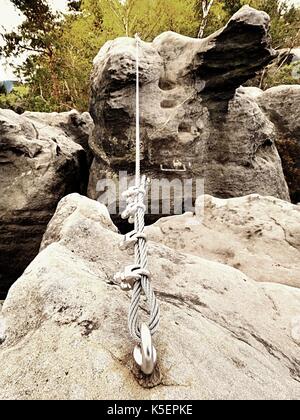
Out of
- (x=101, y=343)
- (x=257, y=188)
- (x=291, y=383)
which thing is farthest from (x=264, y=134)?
(x=101, y=343)

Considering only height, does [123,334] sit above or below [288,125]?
below

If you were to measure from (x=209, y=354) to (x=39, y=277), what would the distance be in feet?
2.50

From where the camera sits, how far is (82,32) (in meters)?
12.9

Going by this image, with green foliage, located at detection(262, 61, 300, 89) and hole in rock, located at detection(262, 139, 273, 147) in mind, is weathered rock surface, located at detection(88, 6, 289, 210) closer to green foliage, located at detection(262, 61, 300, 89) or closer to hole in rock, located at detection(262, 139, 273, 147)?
hole in rock, located at detection(262, 139, 273, 147)

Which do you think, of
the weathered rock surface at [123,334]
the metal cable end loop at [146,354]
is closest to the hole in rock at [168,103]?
the weathered rock surface at [123,334]

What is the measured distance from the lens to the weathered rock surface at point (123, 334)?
88cm

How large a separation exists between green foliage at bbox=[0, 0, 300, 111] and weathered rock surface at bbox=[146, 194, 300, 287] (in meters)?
9.03

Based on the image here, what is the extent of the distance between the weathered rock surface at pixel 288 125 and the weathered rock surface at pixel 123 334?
4.95m

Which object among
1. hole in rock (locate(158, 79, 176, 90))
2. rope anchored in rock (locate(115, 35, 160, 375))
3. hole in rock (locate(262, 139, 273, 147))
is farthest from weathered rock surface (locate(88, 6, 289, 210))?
rope anchored in rock (locate(115, 35, 160, 375))

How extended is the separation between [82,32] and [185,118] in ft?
35.8

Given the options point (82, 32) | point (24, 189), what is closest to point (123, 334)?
point (24, 189)

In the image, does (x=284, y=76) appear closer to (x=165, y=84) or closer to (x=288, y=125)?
(x=288, y=125)
